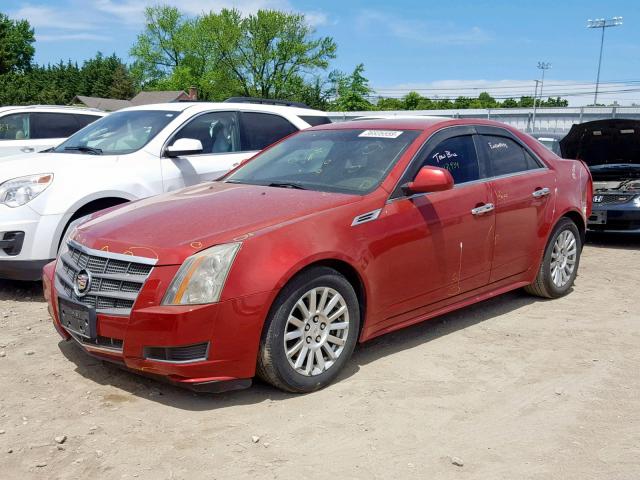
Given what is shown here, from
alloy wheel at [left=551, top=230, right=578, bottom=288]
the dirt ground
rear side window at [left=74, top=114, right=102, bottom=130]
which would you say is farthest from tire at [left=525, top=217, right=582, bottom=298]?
rear side window at [left=74, top=114, right=102, bottom=130]

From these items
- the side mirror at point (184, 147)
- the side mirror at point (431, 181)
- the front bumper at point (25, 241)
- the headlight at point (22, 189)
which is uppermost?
the side mirror at point (184, 147)

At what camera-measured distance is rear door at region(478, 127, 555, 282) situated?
5352 millimetres

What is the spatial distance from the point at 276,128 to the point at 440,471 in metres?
5.40

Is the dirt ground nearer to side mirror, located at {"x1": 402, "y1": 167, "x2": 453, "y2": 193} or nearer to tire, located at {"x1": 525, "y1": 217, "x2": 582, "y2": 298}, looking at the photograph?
tire, located at {"x1": 525, "y1": 217, "x2": 582, "y2": 298}

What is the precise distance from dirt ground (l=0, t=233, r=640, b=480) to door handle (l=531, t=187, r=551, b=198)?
113 centimetres

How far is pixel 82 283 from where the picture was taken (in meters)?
3.93

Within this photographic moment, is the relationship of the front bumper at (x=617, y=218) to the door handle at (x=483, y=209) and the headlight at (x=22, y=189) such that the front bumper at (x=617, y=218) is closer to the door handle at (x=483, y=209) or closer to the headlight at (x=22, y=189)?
the door handle at (x=483, y=209)

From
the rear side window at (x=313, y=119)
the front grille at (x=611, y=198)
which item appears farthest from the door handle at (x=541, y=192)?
the front grille at (x=611, y=198)

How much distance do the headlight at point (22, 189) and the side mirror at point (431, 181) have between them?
3305 millimetres

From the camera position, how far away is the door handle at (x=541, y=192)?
5.71 meters

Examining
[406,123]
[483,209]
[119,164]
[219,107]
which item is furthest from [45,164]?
[483,209]

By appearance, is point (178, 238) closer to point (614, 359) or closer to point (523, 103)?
point (614, 359)

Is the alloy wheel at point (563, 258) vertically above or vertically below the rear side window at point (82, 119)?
below

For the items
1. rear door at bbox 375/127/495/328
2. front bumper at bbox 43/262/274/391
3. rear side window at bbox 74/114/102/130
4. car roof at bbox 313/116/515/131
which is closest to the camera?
front bumper at bbox 43/262/274/391
